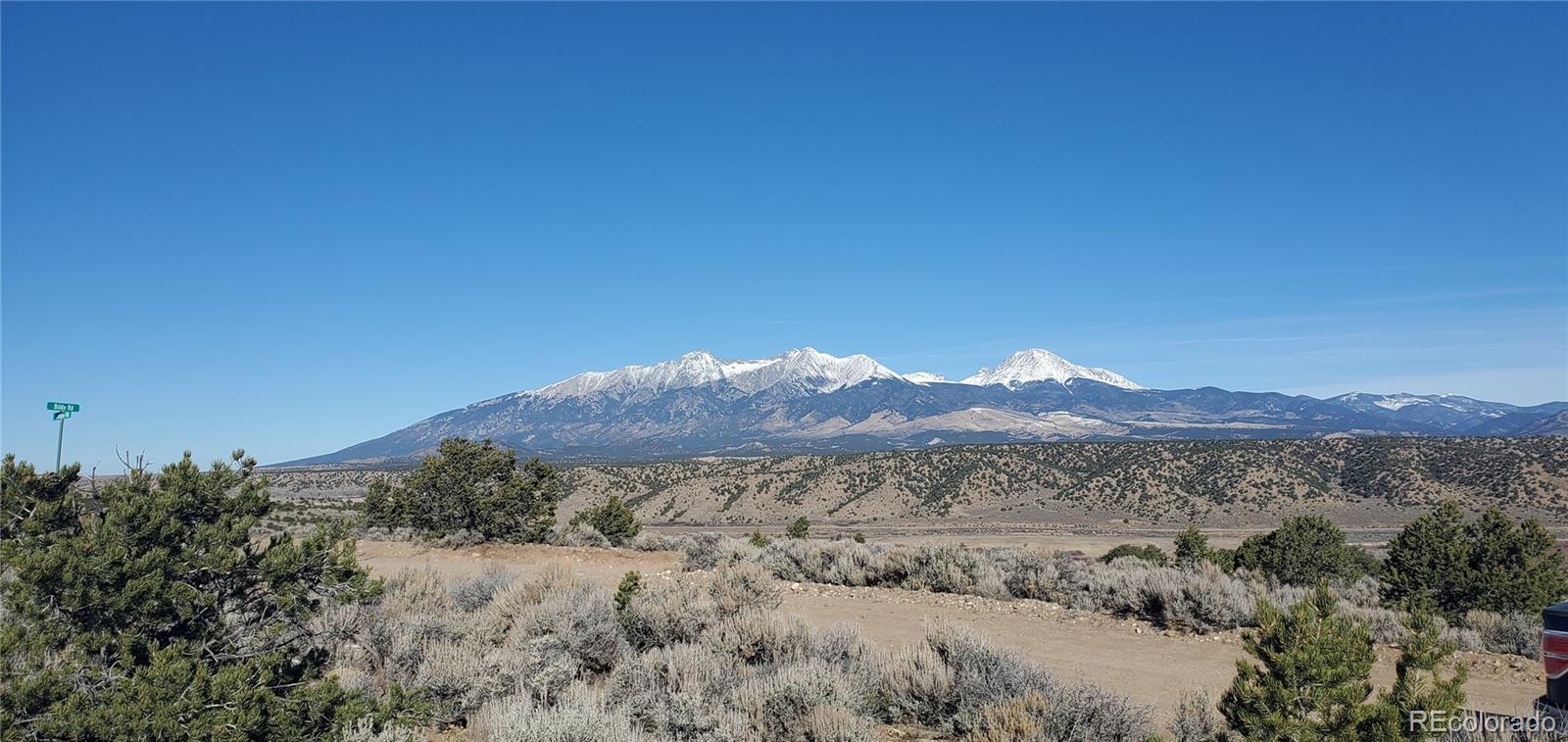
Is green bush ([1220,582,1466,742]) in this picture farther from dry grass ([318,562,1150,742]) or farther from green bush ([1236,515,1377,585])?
green bush ([1236,515,1377,585])

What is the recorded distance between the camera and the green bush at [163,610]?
4.90 m

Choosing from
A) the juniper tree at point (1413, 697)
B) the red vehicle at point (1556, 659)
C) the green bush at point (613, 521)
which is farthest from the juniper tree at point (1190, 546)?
the juniper tree at point (1413, 697)

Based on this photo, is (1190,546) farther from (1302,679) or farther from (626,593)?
(1302,679)

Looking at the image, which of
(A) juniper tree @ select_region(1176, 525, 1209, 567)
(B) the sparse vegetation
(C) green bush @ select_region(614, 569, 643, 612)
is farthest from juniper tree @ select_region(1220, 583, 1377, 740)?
(A) juniper tree @ select_region(1176, 525, 1209, 567)

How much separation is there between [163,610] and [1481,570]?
19.1 metres

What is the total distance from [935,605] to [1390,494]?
64897mm

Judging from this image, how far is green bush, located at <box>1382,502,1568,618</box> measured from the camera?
1418 centimetres

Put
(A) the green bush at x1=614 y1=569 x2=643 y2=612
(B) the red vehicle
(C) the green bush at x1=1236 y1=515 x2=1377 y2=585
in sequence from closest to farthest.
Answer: (B) the red vehicle
(A) the green bush at x1=614 y1=569 x2=643 y2=612
(C) the green bush at x1=1236 y1=515 x2=1377 y2=585

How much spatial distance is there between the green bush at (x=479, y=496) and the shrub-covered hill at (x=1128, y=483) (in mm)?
38349

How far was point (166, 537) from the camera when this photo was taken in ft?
19.6

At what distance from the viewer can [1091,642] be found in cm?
1082

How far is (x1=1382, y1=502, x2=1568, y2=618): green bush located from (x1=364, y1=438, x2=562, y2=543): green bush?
20.2 meters
